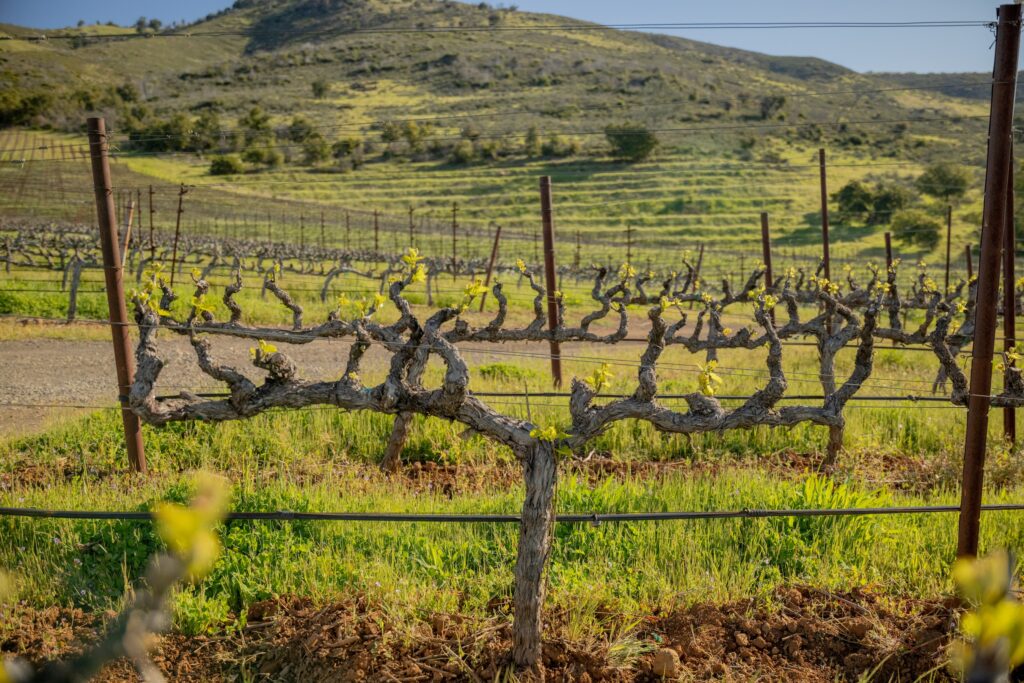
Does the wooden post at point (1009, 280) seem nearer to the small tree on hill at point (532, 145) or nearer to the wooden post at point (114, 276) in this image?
the wooden post at point (114, 276)

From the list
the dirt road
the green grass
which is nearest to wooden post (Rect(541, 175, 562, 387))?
the green grass

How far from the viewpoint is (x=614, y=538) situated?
485 cm

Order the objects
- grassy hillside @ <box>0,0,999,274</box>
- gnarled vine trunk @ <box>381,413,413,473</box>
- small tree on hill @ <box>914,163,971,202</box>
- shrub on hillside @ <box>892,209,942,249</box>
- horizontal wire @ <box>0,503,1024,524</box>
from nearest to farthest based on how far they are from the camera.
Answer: horizontal wire @ <box>0,503,1024,524</box> < gnarled vine trunk @ <box>381,413,413,473</box> < shrub on hillside @ <box>892,209,942,249</box> < grassy hillside @ <box>0,0,999,274</box> < small tree on hill @ <box>914,163,971,202</box>

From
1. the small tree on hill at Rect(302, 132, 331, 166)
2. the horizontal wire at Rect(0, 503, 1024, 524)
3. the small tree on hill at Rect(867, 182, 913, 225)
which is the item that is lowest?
the horizontal wire at Rect(0, 503, 1024, 524)

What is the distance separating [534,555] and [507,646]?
0.58 metres

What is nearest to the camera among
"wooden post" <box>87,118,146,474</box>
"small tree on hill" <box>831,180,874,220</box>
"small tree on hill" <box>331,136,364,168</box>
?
"wooden post" <box>87,118,146,474</box>

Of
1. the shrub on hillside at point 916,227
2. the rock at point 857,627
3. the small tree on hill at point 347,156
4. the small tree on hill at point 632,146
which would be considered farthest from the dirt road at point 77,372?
the small tree on hill at point 347,156

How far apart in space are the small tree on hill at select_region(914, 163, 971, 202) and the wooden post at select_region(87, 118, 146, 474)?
174ft

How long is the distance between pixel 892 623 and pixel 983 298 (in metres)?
1.88

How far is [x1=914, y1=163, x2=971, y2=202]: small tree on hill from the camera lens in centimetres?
4972

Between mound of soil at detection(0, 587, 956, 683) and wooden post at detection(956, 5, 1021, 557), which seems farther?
wooden post at detection(956, 5, 1021, 557)

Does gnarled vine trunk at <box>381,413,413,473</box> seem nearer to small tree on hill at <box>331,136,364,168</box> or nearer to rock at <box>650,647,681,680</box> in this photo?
rock at <box>650,647,681,680</box>

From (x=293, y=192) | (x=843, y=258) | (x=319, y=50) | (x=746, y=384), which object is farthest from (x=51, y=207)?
(x=319, y=50)

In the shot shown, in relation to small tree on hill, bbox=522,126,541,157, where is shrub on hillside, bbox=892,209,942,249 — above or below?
below
